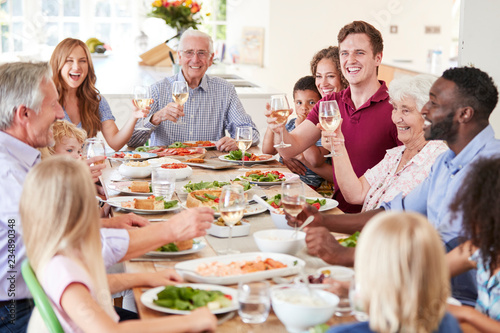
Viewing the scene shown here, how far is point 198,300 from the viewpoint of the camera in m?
1.56

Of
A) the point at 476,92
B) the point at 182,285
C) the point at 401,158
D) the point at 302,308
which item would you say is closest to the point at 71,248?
the point at 182,285

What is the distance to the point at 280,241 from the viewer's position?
1.90 metres

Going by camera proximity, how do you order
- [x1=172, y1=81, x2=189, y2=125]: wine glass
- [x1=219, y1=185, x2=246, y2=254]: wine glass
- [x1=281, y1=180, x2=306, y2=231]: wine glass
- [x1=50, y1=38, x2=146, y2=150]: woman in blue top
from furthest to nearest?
[x1=50, y1=38, x2=146, y2=150]: woman in blue top → [x1=172, y1=81, x2=189, y2=125]: wine glass → [x1=281, y1=180, x2=306, y2=231]: wine glass → [x1=219, y1=185, x2=246, y2=254]: wine glass

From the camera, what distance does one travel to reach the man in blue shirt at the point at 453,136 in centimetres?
211

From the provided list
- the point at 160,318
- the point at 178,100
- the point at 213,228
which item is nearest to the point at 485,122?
the point at 213,228

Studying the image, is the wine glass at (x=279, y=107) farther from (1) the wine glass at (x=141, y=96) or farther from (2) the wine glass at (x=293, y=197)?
(2) the wine glass at (x=293, y=197)

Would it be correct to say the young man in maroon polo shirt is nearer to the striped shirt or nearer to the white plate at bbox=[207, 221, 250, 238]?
the striped shirt

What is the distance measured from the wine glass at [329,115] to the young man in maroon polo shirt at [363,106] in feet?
1.73

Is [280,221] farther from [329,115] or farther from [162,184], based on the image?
[329,115]

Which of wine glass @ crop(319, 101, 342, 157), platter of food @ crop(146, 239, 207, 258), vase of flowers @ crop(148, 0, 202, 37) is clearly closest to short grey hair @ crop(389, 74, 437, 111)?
wine glass @ crop(319, 101, 342, 157)

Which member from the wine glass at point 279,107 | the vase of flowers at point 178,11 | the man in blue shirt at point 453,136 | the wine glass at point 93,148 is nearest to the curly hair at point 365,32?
the wine glass at point 279,107

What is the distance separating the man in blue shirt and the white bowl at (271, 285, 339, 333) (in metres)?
0.61

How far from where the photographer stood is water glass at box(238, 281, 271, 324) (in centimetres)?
140

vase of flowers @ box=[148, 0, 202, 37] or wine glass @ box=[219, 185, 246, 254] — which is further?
vase of flowers @ box=[148, 0, 202, 37]
